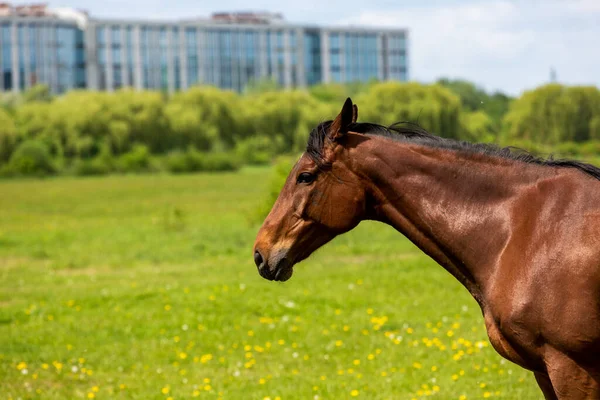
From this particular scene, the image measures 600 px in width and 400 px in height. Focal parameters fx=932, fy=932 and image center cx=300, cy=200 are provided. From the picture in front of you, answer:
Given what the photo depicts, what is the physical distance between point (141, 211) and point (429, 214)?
105 ft

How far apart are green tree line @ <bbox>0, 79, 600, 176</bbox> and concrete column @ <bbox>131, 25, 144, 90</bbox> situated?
4288cm

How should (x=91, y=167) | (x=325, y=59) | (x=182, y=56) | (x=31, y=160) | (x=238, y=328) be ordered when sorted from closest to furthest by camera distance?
(x=238, y=328) → (x=31, y=160) → (x=91, y=167) → (x=182, y=56) → (x=325, y=59)

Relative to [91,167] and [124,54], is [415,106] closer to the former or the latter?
[91,167]

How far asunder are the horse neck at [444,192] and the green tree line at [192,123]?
49.8 metres

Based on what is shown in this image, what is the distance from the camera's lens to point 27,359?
32.6 feet

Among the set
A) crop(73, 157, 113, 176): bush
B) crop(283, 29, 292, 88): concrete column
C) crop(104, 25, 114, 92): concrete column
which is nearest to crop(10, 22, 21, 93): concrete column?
crop(104, 25, 114, 92): concrete column

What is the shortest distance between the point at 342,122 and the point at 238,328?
634 centimetres

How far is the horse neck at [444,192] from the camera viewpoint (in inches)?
204

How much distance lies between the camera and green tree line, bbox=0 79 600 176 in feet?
236

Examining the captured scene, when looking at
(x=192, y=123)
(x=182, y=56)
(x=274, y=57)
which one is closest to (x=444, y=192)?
(x=192, y=123)

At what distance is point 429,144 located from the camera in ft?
17.6

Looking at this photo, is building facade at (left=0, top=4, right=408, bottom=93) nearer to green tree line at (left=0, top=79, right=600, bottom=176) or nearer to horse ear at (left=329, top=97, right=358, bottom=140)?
green tree line at (left=0, top=79, right=600, bottom=176)

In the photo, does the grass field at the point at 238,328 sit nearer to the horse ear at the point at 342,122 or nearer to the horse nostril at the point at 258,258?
the horse nostril at the point at 258,258

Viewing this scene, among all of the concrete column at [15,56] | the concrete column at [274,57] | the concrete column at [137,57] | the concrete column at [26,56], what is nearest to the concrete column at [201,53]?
the concrete column at [137,57]
